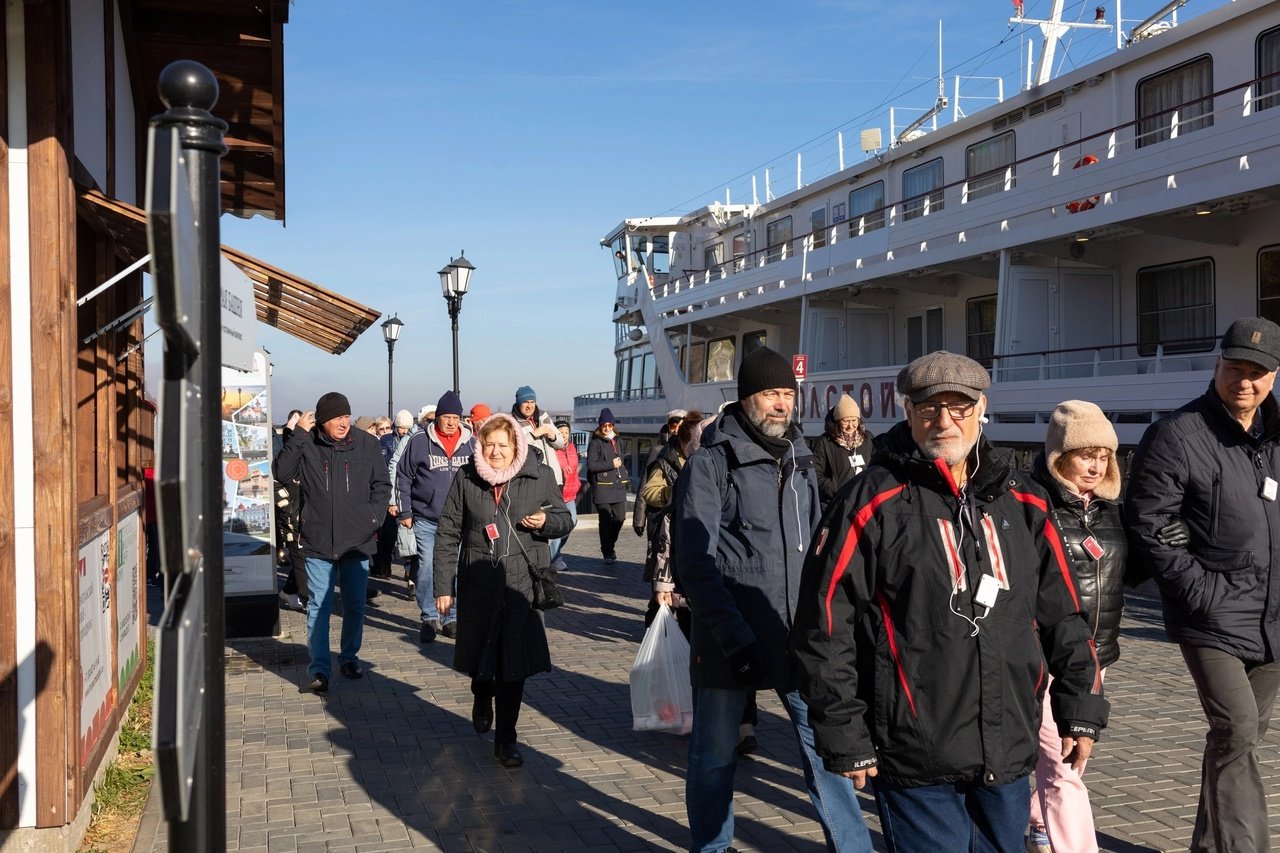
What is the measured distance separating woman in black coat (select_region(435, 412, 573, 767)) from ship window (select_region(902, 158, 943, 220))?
16249 mm

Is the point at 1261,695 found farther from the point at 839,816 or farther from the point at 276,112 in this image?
the point at 276,112

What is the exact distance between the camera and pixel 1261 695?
4.55 m

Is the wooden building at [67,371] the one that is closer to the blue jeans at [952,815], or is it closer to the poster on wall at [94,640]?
the poster on wall at [94,640]

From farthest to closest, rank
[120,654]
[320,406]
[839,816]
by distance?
[320,406] → [120,654] → [839,816]

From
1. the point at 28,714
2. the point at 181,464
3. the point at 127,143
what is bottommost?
the point at 28,714

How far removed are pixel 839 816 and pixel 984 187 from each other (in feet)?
55.8

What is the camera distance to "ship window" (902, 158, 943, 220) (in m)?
21.7

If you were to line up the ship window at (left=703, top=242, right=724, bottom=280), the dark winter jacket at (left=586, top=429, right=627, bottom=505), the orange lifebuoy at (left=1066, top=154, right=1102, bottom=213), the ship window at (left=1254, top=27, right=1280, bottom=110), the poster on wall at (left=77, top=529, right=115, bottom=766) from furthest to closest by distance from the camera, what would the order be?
the ship window at (left=703, top=242, right=724, bottom=280), the orange lifebuoy at (left=1066, top=154, right=1102, bottom=213), the dark winter jacket at (left=586, top=429, right=627, bottom=505), the ship window at (left=1254, top=27, right=1280, bottom=110), the poster on wall at (left=77, top=529, right=115, bottom=766)

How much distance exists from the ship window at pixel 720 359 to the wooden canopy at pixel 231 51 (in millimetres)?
22870

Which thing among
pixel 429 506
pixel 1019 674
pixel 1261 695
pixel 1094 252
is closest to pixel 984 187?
pixel 1094 252

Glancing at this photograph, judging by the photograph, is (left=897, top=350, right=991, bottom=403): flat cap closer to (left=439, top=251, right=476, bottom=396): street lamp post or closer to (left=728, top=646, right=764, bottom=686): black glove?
(left=728, top=646, right=764, bottom=686): black glove

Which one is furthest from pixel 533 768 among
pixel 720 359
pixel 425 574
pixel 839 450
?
pixel 720 359

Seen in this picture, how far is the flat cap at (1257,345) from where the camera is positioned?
4320 millimetres

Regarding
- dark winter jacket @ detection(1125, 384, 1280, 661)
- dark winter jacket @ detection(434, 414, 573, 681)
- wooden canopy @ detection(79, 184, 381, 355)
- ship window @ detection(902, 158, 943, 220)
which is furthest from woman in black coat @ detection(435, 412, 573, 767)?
ship window @ detection(902, 158, 943, 220)
